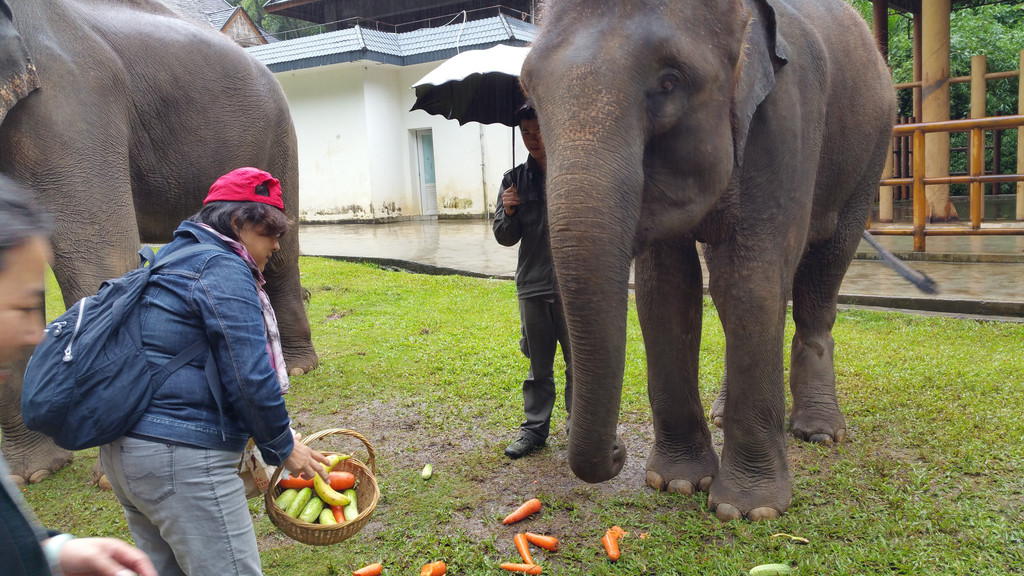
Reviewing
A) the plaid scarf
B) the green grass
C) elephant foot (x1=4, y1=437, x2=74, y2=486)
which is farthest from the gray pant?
elephant foot (x1=4, y1=437, x2=74, y2=486)

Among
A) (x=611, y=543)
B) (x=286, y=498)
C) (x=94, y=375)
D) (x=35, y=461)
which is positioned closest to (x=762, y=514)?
(x=611, y=543)

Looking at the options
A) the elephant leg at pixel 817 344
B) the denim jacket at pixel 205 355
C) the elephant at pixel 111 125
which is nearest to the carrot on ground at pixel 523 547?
the denim jacket at pixel 205 355

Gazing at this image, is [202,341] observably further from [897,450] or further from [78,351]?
[897,450]

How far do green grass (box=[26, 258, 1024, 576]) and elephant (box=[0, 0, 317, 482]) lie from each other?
1196mm

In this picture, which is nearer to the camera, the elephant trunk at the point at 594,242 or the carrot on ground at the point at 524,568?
the elephant trunk at the point at 594,242

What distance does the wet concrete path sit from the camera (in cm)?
704

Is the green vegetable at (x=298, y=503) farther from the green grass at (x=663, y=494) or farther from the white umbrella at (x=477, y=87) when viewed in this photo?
the white umbrella at (x=477, y=87)

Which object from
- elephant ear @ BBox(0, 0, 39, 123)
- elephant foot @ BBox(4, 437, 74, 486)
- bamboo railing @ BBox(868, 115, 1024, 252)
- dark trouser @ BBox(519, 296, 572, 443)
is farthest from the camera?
bamboo railing @ BBox(868, 115, 1024, 252)

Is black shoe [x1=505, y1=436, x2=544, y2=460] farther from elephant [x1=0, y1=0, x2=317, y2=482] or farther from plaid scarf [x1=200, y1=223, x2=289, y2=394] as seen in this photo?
elephant [x1=0, y1=0, x2=317, y2=482]

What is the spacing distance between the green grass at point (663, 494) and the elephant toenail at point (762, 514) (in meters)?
0.05

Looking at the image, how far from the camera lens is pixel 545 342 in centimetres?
413

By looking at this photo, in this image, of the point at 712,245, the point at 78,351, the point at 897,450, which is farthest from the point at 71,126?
the point at 897,450

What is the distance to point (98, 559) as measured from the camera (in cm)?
151

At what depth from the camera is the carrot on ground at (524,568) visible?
3021 millimetres
